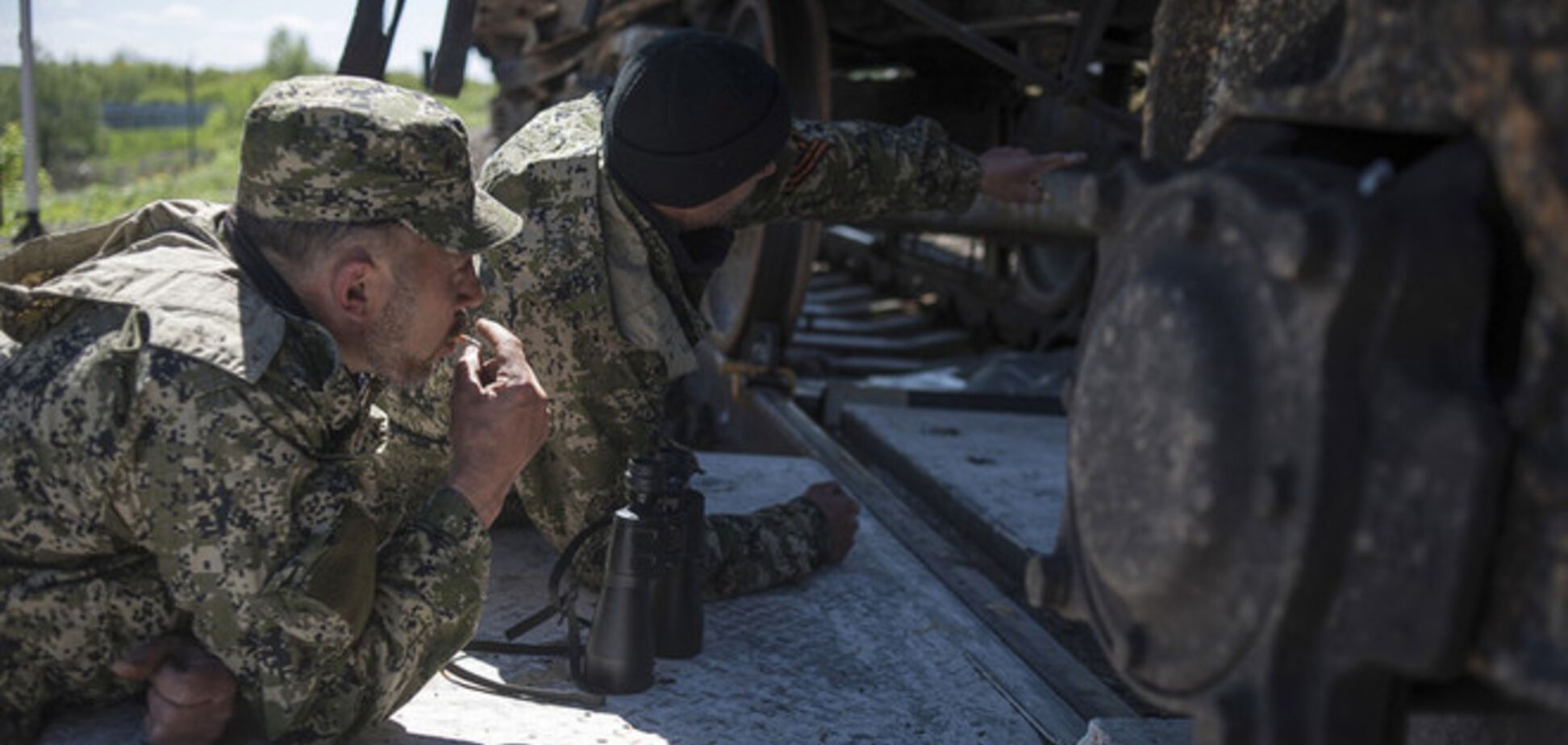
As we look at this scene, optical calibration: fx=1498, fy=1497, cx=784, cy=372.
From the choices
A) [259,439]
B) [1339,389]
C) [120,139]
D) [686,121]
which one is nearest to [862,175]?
[686,121]

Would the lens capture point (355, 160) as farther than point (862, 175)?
No

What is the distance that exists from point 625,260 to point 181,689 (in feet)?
4.32

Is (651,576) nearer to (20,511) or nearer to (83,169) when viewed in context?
(20,511)

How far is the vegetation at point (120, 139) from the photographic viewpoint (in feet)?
44.9

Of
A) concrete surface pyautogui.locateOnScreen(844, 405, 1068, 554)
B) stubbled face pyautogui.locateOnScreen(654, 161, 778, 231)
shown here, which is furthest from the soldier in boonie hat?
concrete surface pyautogui.locateOnScreen(844, 405, 1068, 554)

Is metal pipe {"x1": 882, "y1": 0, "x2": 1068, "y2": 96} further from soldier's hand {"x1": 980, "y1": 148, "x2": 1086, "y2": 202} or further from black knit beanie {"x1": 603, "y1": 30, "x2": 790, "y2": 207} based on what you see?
black knit beanie {"x1": 603, "y1": 30, "x2": 790, "y2": 207}

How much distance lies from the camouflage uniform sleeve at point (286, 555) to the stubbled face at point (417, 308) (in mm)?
116

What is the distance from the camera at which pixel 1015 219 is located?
6.27 m

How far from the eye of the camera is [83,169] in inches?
1191

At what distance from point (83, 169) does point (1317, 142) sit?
3262 cm

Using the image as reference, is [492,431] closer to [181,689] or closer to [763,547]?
[181,689]

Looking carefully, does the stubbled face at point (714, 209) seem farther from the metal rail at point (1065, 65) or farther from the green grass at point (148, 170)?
the green grass at point (148, 170)

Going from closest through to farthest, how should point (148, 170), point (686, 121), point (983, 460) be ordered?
point (686, 121), point (983, 460), point (148, 170)

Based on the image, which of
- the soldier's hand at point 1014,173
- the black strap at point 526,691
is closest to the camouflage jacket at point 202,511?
the black strap at point 526,691
